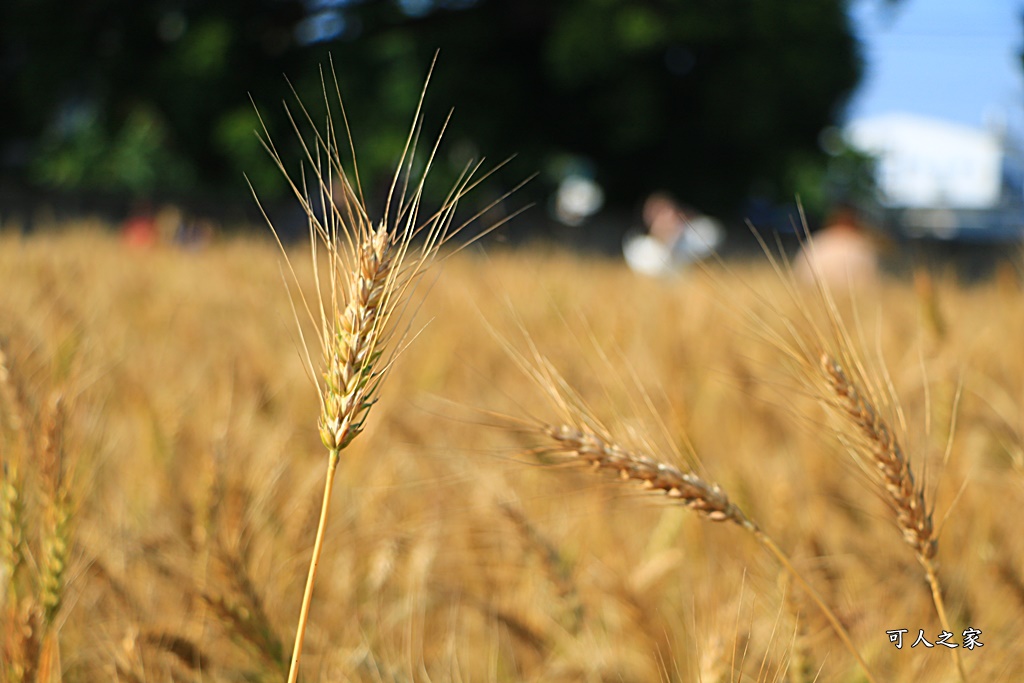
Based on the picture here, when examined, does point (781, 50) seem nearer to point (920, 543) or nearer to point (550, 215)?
point (550, 215)

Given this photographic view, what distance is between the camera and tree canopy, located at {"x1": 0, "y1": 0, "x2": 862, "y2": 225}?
51.7 ft

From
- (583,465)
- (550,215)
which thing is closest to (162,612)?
(583,465)

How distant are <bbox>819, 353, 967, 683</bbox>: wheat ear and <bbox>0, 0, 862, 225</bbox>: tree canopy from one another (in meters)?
14.6

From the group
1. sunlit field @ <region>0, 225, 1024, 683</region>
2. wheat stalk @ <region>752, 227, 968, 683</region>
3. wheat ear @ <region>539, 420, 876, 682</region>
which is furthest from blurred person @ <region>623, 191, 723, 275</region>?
wheat ear @ <region>539, 420, 876, 682</region>

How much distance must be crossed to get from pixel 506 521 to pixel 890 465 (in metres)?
0.57

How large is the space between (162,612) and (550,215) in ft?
61.0

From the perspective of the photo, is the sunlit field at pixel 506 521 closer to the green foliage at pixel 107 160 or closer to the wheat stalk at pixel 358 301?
the wheat stalk at pixel 358 301

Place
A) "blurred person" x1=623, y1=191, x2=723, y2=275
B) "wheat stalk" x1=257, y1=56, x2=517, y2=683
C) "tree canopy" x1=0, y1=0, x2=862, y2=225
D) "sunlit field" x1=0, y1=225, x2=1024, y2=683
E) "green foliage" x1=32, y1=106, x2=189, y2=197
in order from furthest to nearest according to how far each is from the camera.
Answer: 1. "green foliage" x1=32, y1=106, x2=189, y2=197
2. "tree canopy" x1=0, y1=0, x2=862, y2=225
3. "blurred person" x1=623, y1=191, x2=723, y2=275
4. "sunlit field" x1=0, y1=225, x2=1024, y2=683
5. "wheat stalk" x1=257, y1=56, x2=517, y2=683

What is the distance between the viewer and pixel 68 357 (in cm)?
176

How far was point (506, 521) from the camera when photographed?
1246mm

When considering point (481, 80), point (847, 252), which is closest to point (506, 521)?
point (847, 252)

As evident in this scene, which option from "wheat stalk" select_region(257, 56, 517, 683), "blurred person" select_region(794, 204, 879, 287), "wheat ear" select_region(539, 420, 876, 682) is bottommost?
"blurred person" select_region(794, 204, 879, 287)

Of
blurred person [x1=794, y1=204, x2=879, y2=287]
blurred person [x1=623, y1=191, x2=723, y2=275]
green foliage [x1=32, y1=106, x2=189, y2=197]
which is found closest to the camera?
blurred person [x1=794, y1=204, x2=879, y2=287]

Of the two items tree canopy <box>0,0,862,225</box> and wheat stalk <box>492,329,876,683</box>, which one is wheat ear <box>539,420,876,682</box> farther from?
tree canopy <box>0,0,862,225</box>
